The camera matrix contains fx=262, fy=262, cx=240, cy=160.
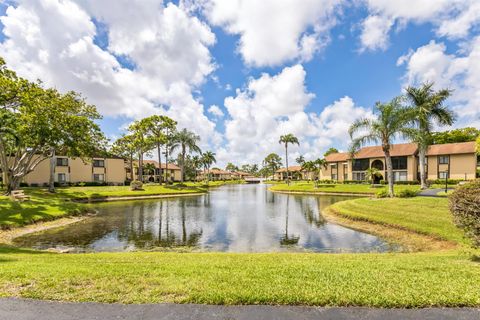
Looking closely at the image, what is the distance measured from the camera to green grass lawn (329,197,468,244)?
582 inches

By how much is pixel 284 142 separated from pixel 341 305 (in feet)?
248

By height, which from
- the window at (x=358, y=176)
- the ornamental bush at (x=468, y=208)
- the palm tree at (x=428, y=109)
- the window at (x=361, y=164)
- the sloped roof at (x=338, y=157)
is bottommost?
the window at (x=358, y=176)

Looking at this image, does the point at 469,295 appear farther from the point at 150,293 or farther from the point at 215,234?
the point at 215,234

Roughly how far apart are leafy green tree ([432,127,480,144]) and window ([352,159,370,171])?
1944 centimetres

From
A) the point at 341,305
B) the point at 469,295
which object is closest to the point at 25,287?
the point at 341,305

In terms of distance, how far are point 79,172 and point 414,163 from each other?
76.1m

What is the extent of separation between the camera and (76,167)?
6016 cm

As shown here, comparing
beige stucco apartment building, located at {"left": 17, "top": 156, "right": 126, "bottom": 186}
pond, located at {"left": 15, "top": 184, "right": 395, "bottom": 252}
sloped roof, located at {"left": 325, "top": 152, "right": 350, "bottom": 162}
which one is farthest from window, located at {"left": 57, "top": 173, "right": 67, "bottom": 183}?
sloped roof, located at {"left": 325, "top": 152, "right": 350, "bottom": 162}

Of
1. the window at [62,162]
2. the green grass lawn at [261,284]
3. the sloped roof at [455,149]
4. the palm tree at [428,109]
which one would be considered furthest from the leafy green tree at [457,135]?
the window at [62,162]

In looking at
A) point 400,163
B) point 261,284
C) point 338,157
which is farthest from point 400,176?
point 261,284

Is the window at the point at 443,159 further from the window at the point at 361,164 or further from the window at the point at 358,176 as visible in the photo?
the window at the point at 358,176

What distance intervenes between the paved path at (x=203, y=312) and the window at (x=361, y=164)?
67.9 meters

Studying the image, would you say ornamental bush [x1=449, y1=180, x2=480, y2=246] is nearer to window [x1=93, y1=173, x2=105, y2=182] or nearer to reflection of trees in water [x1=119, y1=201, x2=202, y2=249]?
reflection of trees in water [x1=119, y1=201, x2=202, y2=249]

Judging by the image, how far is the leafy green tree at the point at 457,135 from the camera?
69.1 m
